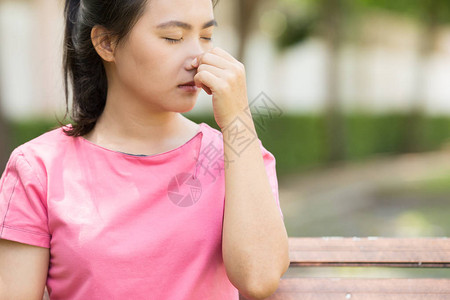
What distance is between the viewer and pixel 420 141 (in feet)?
45.3

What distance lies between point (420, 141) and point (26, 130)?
363 inches

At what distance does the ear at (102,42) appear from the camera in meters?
1.70

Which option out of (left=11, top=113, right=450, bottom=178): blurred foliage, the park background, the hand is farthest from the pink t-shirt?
(left=11, top=113, right=450, bottom=178): blurred foliage

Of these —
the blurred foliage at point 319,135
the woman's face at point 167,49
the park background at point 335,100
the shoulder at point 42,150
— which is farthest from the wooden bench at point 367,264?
the blurred foliage at point 319,135

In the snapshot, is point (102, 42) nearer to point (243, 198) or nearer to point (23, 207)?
point (23, 207)

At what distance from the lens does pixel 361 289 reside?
198 cm

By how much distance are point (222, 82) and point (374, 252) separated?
917 millimetres

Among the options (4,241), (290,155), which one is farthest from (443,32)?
(4,241)

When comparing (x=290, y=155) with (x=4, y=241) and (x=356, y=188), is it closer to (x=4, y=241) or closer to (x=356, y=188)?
(x=356, y=188)

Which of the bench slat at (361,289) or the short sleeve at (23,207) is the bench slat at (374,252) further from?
the short sleeve at (23,207)

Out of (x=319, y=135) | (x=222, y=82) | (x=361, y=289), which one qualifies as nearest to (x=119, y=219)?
(x=222, y=82)

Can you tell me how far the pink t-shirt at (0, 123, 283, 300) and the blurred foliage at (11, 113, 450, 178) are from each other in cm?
765

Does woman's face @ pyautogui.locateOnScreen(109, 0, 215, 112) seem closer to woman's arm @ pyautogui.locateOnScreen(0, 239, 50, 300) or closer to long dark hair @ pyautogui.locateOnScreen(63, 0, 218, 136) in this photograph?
long dark hair @ pyautogui.locateOnScreen(63, 0, 218, 136)

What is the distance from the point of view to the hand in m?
1.58
